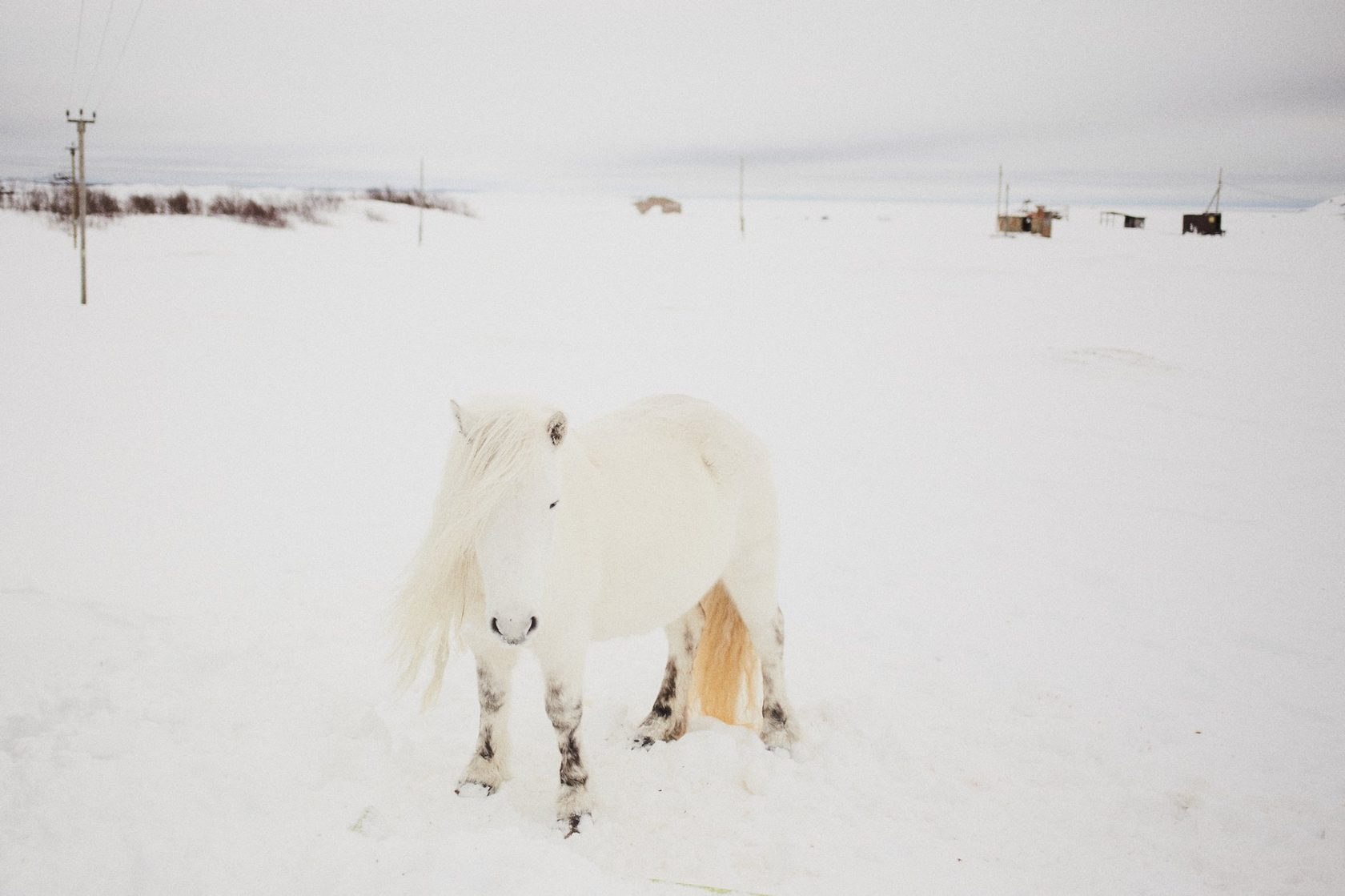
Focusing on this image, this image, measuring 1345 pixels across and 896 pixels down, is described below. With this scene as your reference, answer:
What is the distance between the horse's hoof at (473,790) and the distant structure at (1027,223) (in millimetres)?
36576

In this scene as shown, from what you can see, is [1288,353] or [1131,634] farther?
[1288,353]

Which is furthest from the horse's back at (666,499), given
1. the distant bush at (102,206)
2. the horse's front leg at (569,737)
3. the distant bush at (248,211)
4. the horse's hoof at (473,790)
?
the distant bush at (102,206)

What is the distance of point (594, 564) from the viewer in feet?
9.09

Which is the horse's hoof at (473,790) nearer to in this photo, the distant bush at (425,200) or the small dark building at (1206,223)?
the small dark building at (1206,223)

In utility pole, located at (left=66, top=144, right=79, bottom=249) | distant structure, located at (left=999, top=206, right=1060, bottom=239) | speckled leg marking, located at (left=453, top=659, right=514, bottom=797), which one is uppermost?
distant structure, located at (left=999, top=206, right=1060, bottom=239)

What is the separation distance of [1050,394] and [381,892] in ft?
37.7

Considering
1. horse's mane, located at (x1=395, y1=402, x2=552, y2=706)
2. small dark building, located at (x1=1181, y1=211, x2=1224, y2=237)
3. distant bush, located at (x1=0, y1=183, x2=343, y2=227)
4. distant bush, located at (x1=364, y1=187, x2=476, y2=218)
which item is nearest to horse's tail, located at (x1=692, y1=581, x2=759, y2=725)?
horse's mane, located at (x1=395, y1=402, x2=552, y2=706)

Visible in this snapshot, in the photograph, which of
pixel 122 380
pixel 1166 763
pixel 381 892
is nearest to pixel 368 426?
pixel 122 380

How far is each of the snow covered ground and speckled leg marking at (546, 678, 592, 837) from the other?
0.33 feet

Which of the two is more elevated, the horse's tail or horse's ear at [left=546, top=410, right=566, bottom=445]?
horse's ear at [left=546, top=410, right=566, bottom=445]

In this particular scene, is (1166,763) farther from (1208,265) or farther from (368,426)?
(1208,265)

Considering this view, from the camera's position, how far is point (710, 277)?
2288 cm

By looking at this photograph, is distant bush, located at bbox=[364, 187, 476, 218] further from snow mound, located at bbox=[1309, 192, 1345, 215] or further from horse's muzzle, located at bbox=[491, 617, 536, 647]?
snow mound, located at bbox=[1309, 192, 1345, 215]

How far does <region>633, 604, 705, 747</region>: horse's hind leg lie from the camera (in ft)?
11.6
